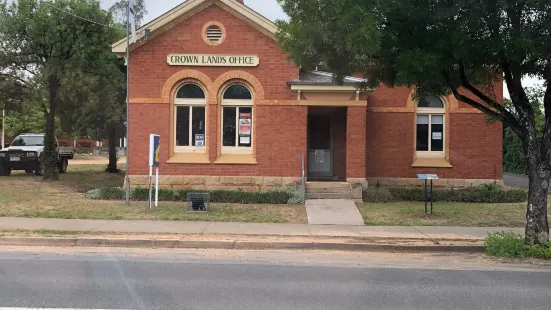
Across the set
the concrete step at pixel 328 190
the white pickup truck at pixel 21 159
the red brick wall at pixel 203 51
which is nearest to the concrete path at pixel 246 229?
the concrete step at pixel 328 190

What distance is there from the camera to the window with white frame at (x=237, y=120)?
16312mm

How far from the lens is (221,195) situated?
48.2ft

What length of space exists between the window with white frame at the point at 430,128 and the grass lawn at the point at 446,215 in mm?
3261

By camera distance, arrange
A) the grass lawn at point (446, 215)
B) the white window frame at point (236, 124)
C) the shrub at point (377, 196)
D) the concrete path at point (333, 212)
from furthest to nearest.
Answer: the white window frame at point (236, 124)
the shrub at point (377, 196)
the concrete path at point (333, 212)
the grass lawn at point (446, 215)

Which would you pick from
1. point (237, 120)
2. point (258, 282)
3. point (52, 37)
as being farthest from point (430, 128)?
point (52, 37)

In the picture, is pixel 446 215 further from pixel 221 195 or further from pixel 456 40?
pixel 221 195

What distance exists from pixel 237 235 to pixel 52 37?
1160 centimetres

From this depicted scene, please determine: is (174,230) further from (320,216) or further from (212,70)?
(212,70)

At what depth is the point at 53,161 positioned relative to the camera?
18.8 meters

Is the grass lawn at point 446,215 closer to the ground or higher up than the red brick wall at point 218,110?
closer to the ground

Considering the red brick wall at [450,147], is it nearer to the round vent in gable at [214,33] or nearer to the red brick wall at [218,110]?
the red brick wall at [218,110]

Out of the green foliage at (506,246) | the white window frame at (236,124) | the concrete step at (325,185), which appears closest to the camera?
the green foliage at (506,246)

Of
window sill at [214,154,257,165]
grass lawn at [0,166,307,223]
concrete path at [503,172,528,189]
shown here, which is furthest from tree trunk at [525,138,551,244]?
concrete path at [503,172,528,189]

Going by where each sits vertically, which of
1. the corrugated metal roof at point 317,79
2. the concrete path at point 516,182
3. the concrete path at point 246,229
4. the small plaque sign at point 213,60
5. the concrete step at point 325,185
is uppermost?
the small plaque sign at point 213,60
